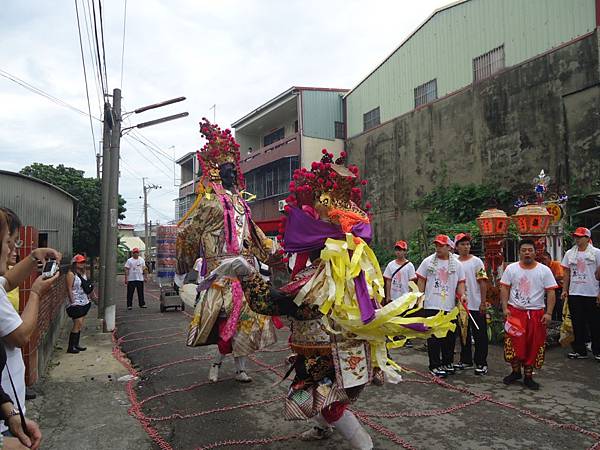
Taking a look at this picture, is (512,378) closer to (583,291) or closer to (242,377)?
(583,291)

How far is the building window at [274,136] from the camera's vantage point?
902 inches

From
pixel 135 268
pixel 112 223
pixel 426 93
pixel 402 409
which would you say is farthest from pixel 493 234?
pixel 426 93

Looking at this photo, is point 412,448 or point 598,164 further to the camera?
point 598,164

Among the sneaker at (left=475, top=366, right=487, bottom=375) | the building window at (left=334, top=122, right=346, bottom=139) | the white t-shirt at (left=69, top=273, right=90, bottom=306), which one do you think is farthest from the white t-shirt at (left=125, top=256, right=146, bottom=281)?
the building window at (left=334, top=122, right=346, bottom=139)

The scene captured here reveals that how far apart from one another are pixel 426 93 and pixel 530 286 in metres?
11.2

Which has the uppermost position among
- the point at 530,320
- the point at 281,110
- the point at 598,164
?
the point at 281,110

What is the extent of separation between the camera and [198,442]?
139 inches

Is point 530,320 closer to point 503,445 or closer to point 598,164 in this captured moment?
point 503,445

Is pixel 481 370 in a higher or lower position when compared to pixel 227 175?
lower

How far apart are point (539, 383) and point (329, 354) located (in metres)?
3.20

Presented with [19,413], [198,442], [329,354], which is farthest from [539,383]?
[19,413]

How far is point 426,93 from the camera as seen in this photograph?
14930mm

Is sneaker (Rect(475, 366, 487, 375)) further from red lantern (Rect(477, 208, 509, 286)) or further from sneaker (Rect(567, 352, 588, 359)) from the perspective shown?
red lantern (Rect(477, 208, 509, 286))

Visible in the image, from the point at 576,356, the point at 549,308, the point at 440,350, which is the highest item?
the point at 549,308
